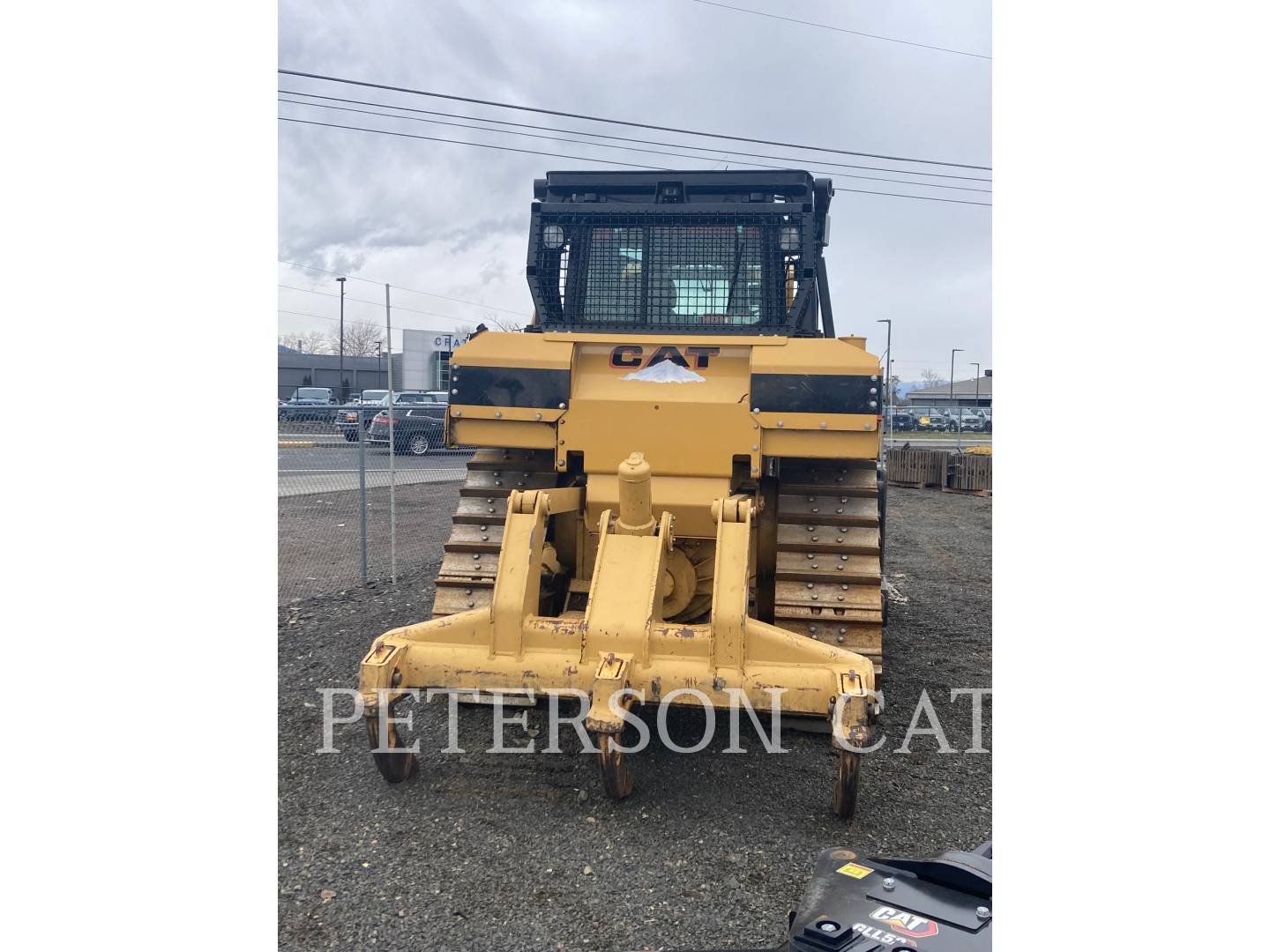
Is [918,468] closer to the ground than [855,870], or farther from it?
farther from it

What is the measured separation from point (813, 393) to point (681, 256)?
163cm

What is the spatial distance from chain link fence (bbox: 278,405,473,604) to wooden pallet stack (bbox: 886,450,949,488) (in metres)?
10.4

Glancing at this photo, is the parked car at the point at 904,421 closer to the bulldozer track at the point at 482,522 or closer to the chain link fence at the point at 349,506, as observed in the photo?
the chain link fence at the point at 349,506

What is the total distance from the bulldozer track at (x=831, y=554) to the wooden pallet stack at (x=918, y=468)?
49.2 feet

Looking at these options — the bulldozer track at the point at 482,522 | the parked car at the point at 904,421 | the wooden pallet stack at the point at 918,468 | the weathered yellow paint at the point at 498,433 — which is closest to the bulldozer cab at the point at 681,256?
the bulldozer track at the point at 482,522

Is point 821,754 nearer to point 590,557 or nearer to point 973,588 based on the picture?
point 590,557

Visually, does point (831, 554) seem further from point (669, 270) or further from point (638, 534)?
point (669, 270)

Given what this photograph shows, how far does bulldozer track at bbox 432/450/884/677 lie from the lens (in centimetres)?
436

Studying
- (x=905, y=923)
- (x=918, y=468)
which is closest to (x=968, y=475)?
(x=918, y=468)

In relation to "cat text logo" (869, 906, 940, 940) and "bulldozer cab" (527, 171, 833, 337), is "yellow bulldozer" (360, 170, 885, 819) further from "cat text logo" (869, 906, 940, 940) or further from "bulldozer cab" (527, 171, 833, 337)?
"cat text logo" (869, 906, 940, 940)

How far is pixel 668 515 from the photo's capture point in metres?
4.03

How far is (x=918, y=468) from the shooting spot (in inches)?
779

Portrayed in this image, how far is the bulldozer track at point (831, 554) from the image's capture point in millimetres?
4340

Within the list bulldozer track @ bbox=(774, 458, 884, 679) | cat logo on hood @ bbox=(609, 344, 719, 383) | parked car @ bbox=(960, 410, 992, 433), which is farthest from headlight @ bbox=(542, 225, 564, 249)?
parked car @ bbox=(960, 410, 992, 433)
